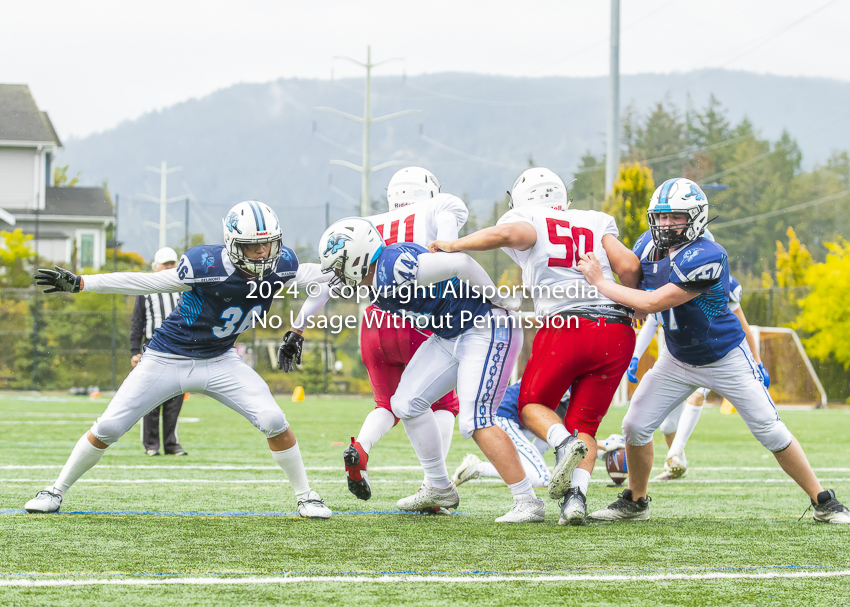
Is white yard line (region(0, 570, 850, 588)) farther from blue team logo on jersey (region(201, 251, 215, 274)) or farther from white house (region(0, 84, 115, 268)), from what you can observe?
white house (region(0, 84, 115, 268))

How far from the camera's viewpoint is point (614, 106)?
73.7 ft

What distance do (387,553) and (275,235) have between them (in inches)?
75.5

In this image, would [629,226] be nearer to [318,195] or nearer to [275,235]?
[275,235]

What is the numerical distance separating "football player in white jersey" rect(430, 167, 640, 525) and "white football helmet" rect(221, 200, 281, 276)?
90cm

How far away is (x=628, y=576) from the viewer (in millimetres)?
3674

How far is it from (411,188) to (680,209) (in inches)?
73.5

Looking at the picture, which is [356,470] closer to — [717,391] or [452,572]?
[452,572]

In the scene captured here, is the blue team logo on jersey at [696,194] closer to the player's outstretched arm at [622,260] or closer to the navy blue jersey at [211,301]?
the player's outstretched arm at [622,260]

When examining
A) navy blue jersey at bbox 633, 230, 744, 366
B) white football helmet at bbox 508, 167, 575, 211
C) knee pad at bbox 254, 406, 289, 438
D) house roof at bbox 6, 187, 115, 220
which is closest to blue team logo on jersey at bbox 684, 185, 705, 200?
Result: navy blue jersey at bbox 633, 230, 744, 366

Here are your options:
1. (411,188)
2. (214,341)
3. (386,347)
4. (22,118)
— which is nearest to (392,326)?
(386,347)

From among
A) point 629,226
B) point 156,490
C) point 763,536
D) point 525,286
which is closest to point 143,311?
point 156,490

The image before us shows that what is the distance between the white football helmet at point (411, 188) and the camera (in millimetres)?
6199

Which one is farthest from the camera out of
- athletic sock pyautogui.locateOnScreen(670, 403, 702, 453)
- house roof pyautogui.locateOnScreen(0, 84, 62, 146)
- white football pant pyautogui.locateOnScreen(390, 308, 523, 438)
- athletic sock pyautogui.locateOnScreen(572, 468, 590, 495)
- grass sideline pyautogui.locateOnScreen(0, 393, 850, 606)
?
house roof pyautogui.locateOnScreen(0, 84, 62, 146)

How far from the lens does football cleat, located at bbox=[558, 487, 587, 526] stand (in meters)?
4.91
